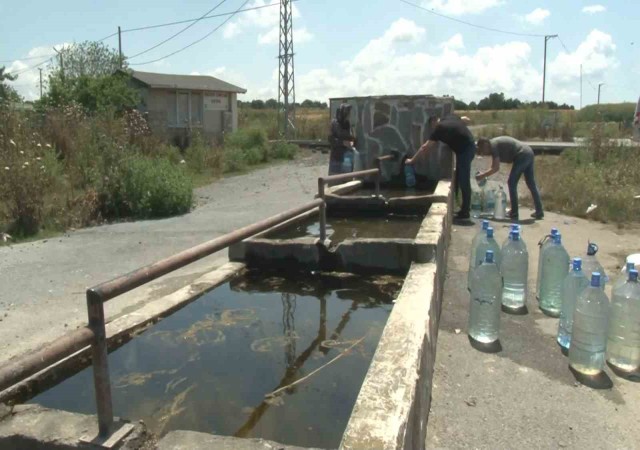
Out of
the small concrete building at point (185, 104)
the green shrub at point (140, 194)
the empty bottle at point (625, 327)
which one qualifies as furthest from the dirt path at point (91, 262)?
the small concrete building at point (185, 104)

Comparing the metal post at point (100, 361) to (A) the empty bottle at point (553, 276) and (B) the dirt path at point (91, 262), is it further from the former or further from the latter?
(A) the empty bottle at point (553, 276)

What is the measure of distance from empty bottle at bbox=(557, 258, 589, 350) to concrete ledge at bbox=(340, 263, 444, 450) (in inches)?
51.6

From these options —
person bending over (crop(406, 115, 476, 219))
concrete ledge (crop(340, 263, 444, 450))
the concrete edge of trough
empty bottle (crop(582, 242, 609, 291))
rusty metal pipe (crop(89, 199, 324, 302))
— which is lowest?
Answer: the concrete edge of trough

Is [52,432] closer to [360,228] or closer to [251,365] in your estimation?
[251,365]

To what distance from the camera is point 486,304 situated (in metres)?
4.68

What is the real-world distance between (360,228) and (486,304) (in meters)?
3.12

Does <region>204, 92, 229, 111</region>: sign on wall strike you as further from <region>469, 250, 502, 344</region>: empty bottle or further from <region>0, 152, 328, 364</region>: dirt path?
<region>469, 250, 502, 344</region>: empty bottle

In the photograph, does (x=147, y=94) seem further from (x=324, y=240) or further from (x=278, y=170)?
(x=324, y=240)

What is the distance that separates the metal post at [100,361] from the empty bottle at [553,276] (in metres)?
4.25

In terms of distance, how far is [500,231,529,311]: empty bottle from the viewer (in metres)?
5.50

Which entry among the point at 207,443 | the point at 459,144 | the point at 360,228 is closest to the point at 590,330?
the point at 207,443

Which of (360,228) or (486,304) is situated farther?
(360,228)

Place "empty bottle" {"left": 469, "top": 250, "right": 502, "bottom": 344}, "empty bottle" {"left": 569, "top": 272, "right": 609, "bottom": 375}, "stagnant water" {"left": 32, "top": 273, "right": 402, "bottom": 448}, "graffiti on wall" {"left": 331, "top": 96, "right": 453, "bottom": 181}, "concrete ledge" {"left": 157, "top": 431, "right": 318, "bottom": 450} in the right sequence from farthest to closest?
"graffiti on wall" {"left": 331, "top": 96, "right": 453, "bottom": 181}
"empty bottle" {"left": 469, "top": 250, "right": 502, "bottom": 344}
"empty bottle" {"left": 569, "top": 272, "right": 609, "bottom": 375}
"stagnant water" {"left": 32, "top": 273, "right": 402, "bottom": 448}
"concrete ledge" {"left": 157, "top": 431, "right": 318, "bottom": 450}

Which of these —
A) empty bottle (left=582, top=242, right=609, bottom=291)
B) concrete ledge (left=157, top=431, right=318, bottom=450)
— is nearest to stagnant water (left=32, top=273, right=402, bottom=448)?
concrete ledge (left=157, top=431, right=318, bottom=450)
